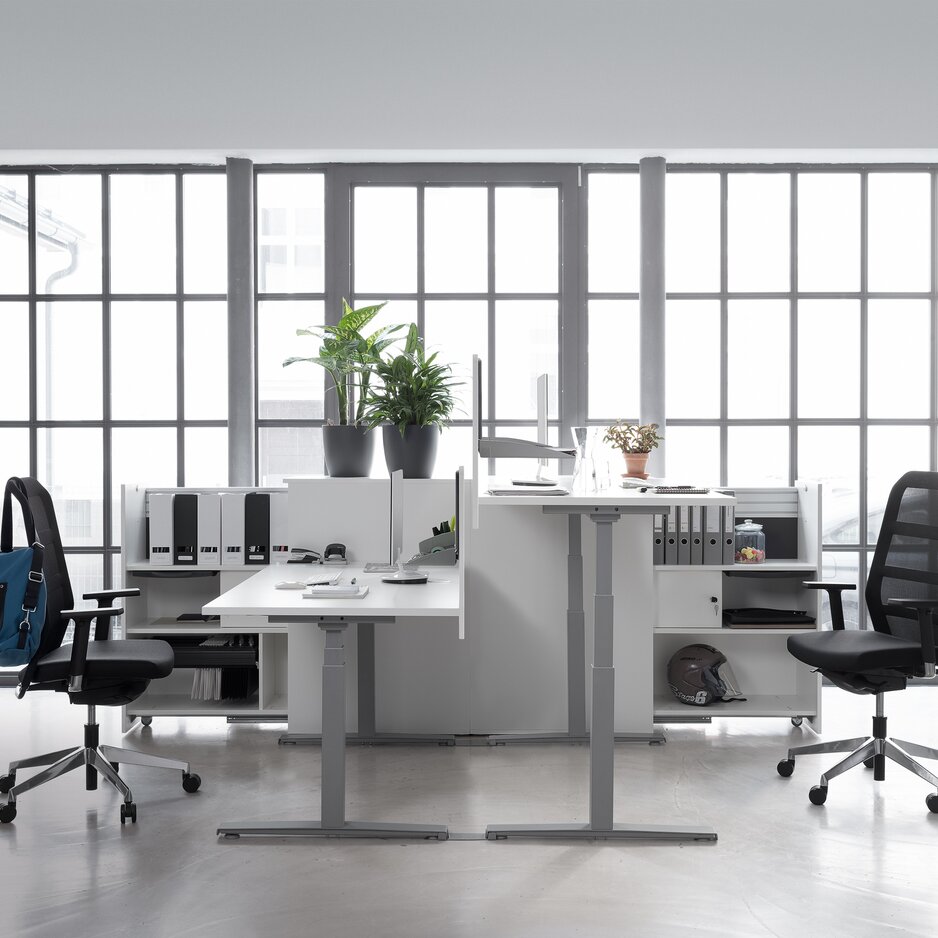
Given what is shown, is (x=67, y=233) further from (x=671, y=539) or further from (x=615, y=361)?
(x=671, y=539)

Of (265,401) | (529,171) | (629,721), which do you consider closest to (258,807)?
(629,721)

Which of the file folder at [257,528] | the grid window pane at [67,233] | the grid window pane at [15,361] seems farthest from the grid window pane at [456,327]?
the grid window pane at [15,361]

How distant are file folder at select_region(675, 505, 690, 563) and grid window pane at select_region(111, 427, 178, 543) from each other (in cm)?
282

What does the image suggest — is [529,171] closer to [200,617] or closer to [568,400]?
[568,400]

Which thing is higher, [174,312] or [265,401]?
[174,312]

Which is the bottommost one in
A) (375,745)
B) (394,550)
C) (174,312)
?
(375,745)

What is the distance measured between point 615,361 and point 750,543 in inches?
51.4

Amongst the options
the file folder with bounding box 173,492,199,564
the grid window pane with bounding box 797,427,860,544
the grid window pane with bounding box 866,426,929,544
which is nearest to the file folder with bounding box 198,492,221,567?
the file folder with bounding box 173,492,199,564

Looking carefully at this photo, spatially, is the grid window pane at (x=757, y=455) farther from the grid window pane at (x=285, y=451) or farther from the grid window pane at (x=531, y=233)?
the grid window pane at (x=285, y=451)

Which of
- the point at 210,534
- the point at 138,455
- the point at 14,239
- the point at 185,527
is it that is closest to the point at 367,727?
the point at 210,534

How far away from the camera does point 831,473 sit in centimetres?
504

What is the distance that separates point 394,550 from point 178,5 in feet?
7.09

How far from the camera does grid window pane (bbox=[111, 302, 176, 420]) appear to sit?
5.00 m

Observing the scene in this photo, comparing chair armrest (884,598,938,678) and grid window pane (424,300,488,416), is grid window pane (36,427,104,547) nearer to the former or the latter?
grid window pane (424,300,488,416)
